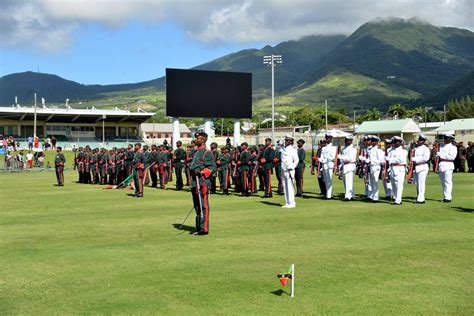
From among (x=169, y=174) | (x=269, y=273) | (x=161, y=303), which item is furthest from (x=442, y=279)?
(x=169, y=174)

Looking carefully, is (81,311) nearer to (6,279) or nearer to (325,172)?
(6,279)

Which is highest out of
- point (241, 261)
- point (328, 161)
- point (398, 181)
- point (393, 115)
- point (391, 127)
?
point (393, 115)

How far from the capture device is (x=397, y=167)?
1695 cm

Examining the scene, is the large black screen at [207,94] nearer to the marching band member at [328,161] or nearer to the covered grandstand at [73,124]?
the covered grandstand at [73,124]

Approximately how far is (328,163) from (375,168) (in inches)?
66.8

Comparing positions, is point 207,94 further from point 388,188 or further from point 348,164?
point 348,164

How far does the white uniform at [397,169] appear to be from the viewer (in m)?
16.9

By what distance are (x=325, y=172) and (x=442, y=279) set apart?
427 inches

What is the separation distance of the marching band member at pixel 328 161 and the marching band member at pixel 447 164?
3.48 m

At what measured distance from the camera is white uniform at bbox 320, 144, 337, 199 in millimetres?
18477

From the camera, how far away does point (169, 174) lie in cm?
2883

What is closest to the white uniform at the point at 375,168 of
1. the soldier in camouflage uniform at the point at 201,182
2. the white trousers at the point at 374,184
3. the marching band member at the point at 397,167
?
the white trousers at the point at 374,184

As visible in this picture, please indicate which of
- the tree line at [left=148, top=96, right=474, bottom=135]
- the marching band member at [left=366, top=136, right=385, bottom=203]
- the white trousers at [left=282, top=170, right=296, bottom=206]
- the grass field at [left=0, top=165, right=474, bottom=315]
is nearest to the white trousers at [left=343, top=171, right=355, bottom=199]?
the marching band member at [left=366, top=136, right=385, bottom=203]

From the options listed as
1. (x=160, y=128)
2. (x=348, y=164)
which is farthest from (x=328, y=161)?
(x=160, y=128)
